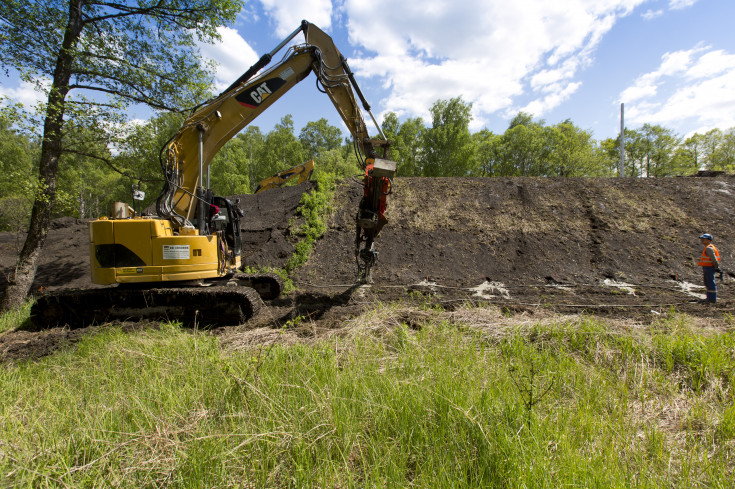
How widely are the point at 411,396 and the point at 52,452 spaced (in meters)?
2.18

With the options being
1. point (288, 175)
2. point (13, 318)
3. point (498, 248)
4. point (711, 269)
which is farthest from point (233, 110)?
point (288, 175)

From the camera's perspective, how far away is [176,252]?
5.54 meters

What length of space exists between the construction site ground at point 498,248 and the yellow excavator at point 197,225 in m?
0.51

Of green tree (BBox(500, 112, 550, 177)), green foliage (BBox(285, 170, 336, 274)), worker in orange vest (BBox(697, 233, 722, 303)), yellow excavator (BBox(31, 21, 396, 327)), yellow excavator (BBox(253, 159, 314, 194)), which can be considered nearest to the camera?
yellow excavator (BBox(31, 21, 396, 327))

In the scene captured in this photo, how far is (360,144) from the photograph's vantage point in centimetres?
716

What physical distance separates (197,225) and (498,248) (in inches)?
350

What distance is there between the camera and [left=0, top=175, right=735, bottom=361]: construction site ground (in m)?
7.30

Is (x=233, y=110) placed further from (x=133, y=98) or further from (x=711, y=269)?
(x=711, y=269)

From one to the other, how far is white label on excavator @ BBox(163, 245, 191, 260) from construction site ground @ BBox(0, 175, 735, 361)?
3.96 feet

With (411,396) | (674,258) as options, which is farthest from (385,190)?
(674,258)

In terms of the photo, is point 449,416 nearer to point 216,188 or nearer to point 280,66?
point 280,66

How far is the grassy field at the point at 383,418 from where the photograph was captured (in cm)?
176

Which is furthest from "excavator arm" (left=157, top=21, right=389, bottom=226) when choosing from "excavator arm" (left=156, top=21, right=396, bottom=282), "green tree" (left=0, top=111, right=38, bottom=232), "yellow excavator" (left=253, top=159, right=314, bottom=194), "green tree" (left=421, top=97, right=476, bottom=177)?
"green tree" (left=421, top=97, right=476, bottom=177)

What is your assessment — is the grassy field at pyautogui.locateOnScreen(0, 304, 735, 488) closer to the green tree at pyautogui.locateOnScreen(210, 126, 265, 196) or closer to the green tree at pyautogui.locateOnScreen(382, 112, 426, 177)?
the green tree at pyautogui.locateOnScreen(210, 126, 265, 196)
